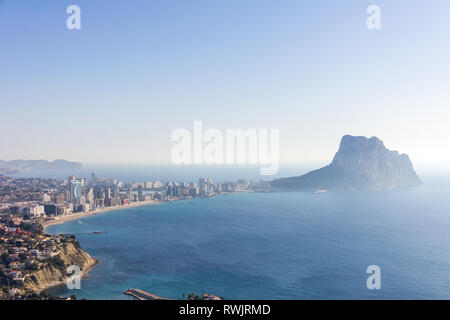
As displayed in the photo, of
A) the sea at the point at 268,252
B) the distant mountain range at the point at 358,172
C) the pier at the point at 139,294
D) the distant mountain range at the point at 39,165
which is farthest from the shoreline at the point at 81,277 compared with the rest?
the distant mountain range at the point at 39,165

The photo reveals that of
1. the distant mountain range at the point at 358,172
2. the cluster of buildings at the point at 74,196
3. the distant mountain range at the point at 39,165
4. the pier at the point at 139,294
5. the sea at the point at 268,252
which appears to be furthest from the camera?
the distant mountain range at the point at 39,165

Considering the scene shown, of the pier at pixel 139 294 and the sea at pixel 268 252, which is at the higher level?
the pier at pixel 139 294

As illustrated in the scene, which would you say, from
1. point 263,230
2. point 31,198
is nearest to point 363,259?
point 263,230

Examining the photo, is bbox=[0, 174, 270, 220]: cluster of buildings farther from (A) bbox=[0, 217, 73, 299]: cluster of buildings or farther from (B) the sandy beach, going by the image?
(A) bbox=[0, 217, 73, 299]: cluster of buildings

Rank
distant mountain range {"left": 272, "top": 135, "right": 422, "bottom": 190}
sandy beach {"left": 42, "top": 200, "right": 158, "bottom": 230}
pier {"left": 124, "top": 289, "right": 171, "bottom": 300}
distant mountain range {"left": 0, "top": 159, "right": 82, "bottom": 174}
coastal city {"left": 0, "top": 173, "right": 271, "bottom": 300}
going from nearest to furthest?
pier {"left": 124, "top": 289, "right": 171, "bottom": 300}, coastal city {"left": 0, "top": 173, "right": 271, "bottom": 300}, sandy beach {"left": 42, "top": 200, "right": 158, "bottom": 230}, distant mountain range {"left": 272, "top": 135, "right": 422, "bottom": 190}, distant mountain range {"left": 0, "top": 159, "right": 82, "bottom": 174}

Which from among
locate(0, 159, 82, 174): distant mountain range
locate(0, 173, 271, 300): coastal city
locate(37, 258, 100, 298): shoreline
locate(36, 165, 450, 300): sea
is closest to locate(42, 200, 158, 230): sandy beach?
locate(0, 173, 271, 300): coastal city

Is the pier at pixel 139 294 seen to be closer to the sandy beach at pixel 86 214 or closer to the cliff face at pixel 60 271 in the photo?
the cliff face at pixel 60 271

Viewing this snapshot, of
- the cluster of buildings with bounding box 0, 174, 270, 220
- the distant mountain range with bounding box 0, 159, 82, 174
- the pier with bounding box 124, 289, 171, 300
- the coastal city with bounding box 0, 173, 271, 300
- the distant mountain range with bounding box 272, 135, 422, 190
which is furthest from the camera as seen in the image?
the distant mountain range with bounding box 0, 159, 82, 174
